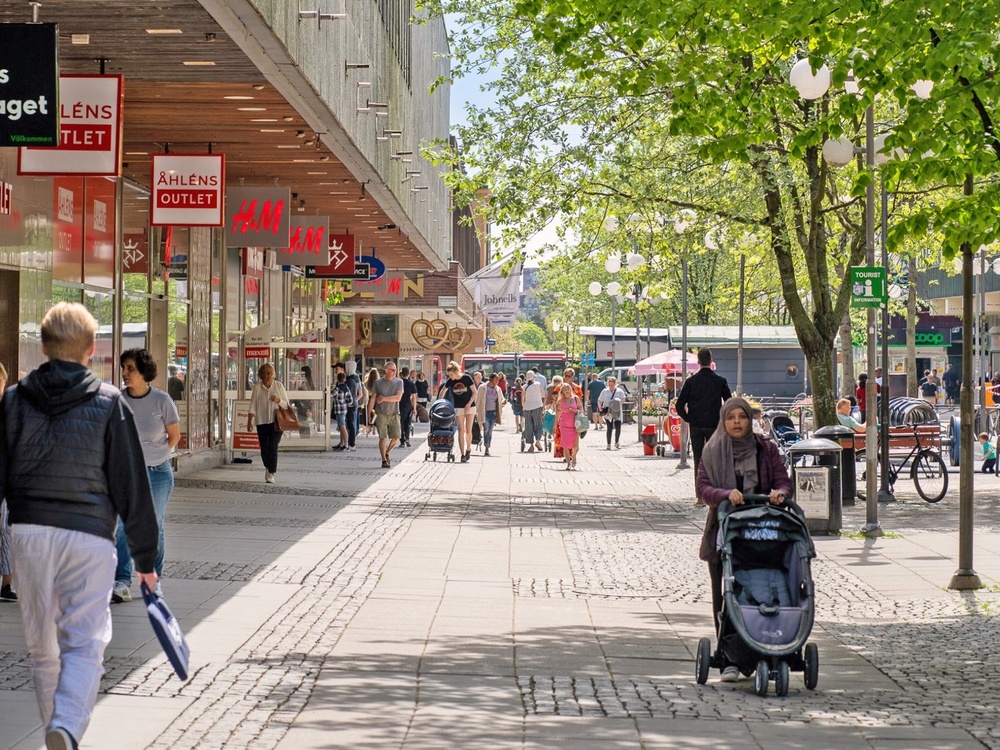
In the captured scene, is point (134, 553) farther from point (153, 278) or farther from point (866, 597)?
point (153, 278)

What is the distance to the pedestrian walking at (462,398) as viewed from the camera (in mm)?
29094

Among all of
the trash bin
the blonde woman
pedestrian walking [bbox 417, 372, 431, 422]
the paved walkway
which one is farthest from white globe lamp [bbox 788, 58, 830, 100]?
pedestrian walking [bbox 417, 372, 431, 422]

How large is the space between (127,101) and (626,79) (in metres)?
5.76

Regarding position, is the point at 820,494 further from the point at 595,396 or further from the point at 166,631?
the point at 595,396

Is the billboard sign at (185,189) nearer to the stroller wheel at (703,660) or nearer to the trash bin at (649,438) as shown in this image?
the stroller wheel at (703,660)

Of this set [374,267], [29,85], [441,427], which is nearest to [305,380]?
[441,427]

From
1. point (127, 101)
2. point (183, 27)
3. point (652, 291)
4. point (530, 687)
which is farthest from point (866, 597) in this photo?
point (652, 291)

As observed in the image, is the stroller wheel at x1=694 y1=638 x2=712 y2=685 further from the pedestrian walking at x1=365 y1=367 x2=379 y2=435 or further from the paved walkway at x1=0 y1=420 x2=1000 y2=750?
the pedestrian walking at x1=365 y1=367 x2=379 y2=435

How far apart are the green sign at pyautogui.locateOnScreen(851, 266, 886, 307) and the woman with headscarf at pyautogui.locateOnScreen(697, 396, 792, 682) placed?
8.72 meters

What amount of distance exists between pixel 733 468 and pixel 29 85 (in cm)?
489

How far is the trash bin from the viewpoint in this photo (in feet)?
110

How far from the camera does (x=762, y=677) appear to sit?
7.81 meters

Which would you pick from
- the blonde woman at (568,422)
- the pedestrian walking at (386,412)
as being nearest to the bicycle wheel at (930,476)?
the blonde woman at (568,422)

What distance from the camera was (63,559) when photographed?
219 inches
